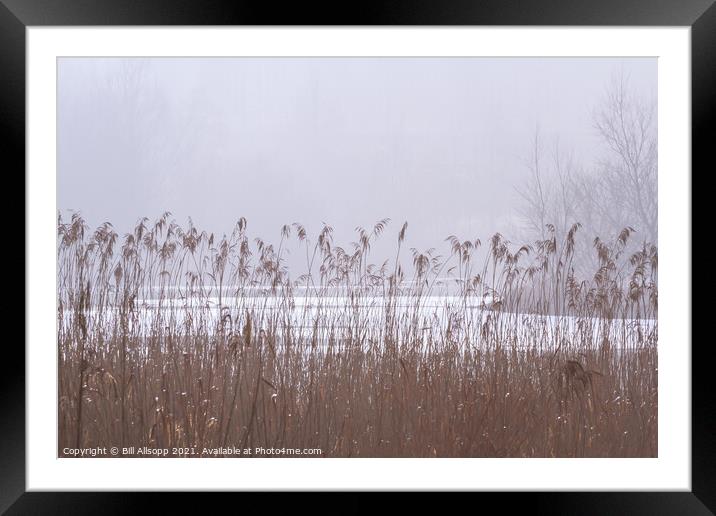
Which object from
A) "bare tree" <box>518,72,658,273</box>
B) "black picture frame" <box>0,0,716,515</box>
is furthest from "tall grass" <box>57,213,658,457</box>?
"black picture frame" <box>0,0,716,515</box>

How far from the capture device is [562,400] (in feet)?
9.32

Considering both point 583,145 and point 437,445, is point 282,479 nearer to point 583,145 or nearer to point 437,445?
point 437,445

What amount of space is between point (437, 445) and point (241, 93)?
1875 mm

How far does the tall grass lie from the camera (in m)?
2.81

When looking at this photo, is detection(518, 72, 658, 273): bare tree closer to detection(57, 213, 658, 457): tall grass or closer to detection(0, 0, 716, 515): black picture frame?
detection(57, 213, 658, 457): tall grass

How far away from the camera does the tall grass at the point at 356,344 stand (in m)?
2.81
